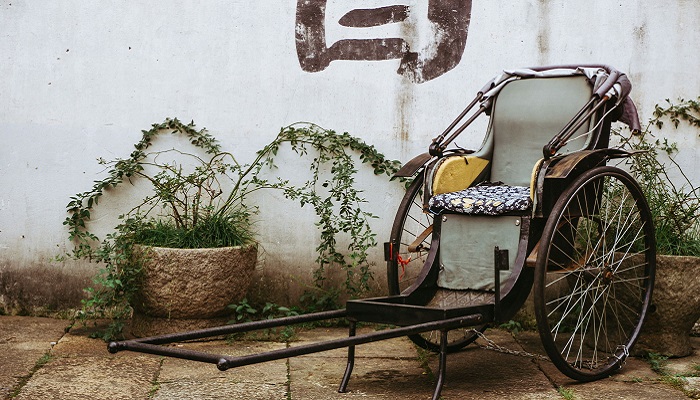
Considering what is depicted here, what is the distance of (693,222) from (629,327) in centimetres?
75

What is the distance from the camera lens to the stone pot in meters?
4.20

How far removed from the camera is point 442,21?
16.6 ft

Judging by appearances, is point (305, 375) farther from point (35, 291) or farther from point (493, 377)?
point (35, 291)

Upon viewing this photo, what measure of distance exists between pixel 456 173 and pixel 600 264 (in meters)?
0.82

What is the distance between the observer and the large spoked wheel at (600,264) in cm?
369

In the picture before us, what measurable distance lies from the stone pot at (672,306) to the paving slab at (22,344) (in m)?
3.06

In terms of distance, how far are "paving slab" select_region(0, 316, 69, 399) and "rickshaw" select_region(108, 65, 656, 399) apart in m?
1.39

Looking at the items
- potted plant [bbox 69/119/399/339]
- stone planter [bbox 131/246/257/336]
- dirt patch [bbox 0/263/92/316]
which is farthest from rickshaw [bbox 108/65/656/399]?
dirt patch [bbox 0/263/92/316]

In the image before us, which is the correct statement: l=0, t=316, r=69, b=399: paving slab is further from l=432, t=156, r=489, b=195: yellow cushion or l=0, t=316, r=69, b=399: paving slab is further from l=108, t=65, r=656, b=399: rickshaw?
l=432, t=156, r=489, b=195: yellow cushion

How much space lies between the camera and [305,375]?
12.7 ft

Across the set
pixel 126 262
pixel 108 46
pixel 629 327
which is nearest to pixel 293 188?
pixel 126 262

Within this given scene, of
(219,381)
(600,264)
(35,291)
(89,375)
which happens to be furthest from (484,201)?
(35,291)

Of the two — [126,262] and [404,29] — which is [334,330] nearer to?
[126,262]

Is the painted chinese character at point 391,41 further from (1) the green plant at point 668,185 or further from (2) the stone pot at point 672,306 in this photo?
(2) the stone pot at point 672,306
